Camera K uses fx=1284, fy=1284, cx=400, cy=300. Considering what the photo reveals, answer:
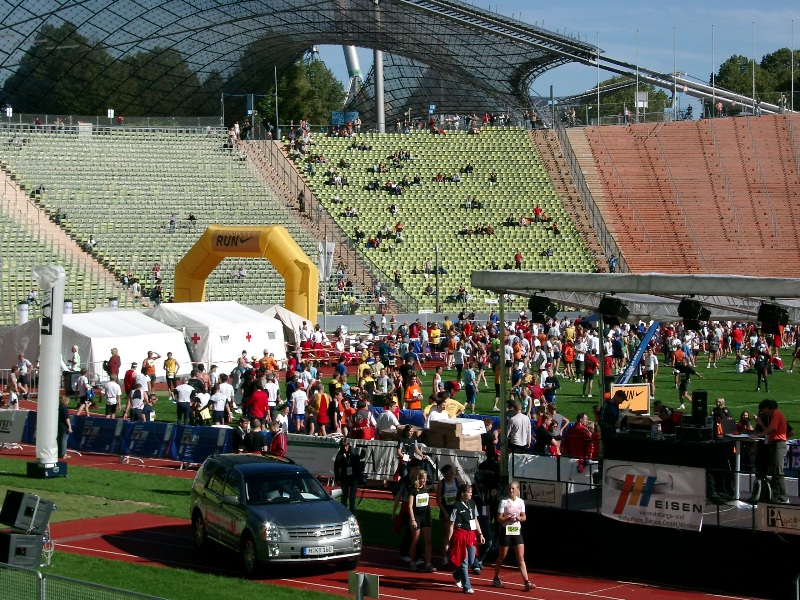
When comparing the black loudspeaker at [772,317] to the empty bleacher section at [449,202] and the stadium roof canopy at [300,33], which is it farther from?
the stadium roof canopy at [300,33]

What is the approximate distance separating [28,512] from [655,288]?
7.04m

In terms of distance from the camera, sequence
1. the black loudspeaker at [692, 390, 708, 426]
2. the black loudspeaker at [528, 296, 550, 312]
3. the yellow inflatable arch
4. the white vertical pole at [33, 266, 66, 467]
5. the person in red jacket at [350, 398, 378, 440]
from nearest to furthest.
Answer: the black loudspeaker at [528, 296, 550, 312] < the black loudspeaker at [692, 390, 708, 426] < the person in red jacket at [350, 398, 378, 440] < the white vertical pole at [33, 266, 66, 467] < the yellow inflatable arch

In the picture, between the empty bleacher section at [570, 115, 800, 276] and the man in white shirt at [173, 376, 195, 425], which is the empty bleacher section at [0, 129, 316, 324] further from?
the man in white shirt at [173, 376, 195, 425]

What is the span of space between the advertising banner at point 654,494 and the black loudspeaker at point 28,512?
20.0ft

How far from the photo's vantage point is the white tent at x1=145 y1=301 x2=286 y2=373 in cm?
3406

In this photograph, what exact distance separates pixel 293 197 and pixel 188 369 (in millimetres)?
25683

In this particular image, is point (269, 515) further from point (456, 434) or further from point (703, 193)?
point (703, 193)

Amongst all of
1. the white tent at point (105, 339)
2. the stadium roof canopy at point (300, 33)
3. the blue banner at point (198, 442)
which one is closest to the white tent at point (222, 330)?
the white tent at point (105, 339)

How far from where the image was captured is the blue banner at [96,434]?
24.0 m

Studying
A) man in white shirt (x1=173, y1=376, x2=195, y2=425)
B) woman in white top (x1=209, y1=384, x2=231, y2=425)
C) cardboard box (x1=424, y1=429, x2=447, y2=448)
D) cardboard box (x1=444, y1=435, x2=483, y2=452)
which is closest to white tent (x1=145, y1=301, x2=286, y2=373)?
man in white shirt (x1=173, y1=376, x2=195, y2=425)

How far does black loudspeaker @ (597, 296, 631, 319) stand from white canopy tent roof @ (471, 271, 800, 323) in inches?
9.9

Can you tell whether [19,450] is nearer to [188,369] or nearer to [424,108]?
[188,369]

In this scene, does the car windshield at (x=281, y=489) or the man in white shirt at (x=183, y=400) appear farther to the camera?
the man in white shirt at (x=183, y=400)

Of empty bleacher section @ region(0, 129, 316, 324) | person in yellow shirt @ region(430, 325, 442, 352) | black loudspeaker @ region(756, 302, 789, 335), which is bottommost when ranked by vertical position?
person in yellow shirt @ region(430, 325, 442, 352)
